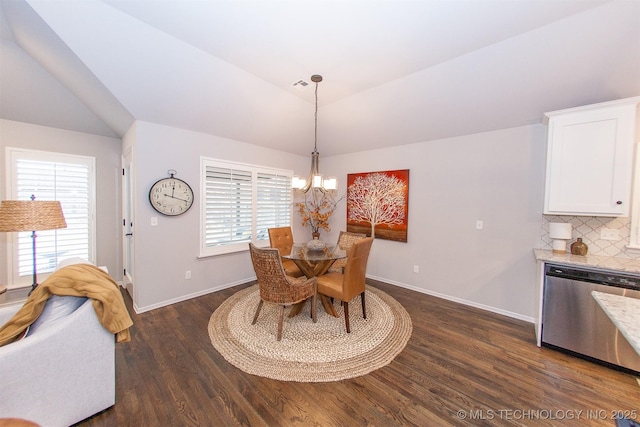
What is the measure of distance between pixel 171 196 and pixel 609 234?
519 centimetres

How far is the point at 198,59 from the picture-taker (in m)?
2.43

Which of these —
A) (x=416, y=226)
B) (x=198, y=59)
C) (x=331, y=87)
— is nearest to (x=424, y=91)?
(x=331, y=87)

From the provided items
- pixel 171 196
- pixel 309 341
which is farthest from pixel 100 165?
pixel 309 341

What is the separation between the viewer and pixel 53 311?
59.8 inches

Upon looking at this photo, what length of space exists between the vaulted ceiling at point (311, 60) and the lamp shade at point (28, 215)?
4.43ft

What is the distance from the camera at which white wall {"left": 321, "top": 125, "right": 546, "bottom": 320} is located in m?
2.92

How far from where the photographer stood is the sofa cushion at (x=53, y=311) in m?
1.50

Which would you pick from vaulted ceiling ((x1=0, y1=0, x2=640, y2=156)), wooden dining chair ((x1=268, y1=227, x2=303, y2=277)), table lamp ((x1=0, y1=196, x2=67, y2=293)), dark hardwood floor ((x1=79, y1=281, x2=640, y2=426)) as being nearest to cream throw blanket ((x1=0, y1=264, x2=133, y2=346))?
dark hardwood floor ((x1=79, y1=281, x2=640, y2=426))

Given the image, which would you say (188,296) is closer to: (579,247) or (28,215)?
(28,215)

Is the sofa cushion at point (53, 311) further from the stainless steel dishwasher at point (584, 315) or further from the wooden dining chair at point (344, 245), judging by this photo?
the stainless steel dishwasher at point (584, 315)

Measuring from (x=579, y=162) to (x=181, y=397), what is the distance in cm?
416

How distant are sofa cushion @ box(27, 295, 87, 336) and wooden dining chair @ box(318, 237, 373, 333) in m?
2.09

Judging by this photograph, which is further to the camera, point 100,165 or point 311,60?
point 100,165

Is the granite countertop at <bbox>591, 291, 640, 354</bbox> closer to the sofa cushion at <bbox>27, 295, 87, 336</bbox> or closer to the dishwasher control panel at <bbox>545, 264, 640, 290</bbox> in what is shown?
the dishwasher control panel at <bbox>545, 264, 640, 290</bbox>
